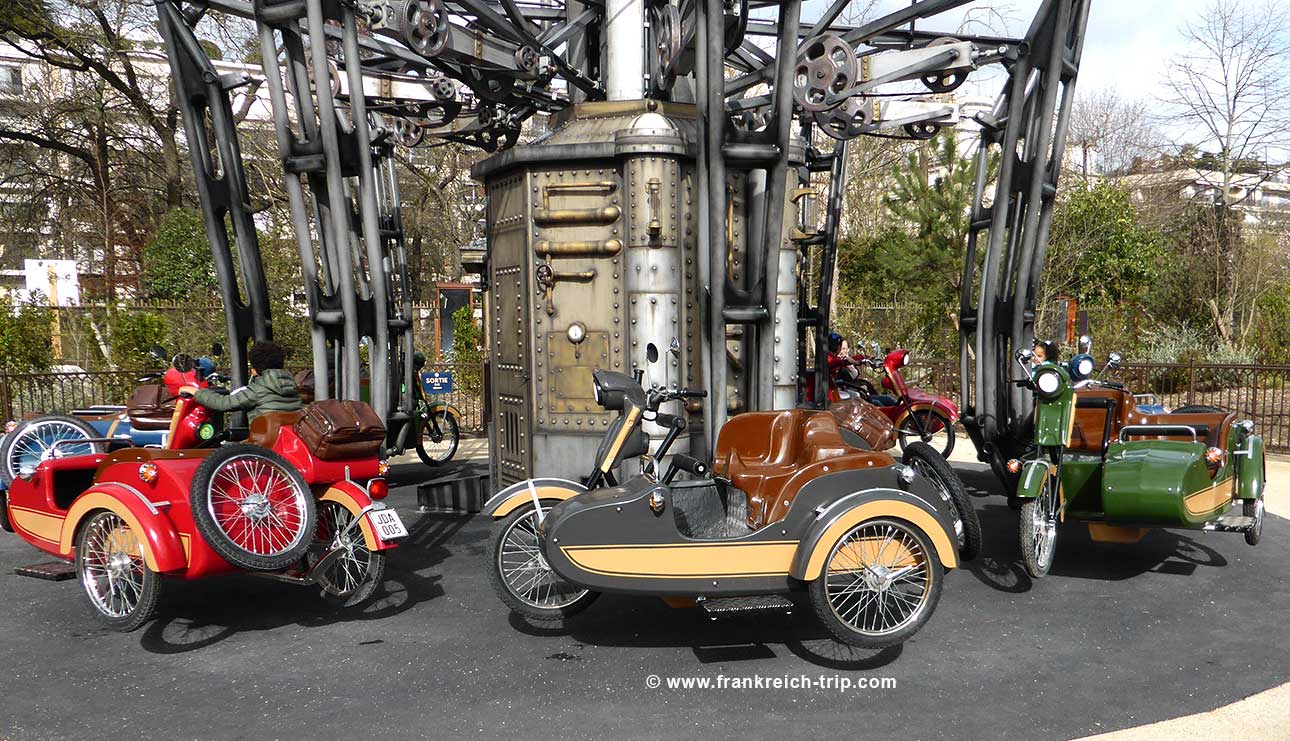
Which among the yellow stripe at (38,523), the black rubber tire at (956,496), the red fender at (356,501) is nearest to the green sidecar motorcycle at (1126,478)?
the black rubber tire at (956,496)

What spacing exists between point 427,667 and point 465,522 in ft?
13.6

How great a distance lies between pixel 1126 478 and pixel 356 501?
527 centimetres

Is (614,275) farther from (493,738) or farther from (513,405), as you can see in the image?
(493,738)

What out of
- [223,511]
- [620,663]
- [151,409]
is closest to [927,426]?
[620,663]

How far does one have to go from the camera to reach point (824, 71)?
9484 mm

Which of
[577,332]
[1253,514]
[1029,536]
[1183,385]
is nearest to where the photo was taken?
[1029,536]

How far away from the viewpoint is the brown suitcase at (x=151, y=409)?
31.2 feet

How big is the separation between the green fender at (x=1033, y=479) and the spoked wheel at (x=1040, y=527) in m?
0.09

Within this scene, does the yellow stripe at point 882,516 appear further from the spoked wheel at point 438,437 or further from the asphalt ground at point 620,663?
the spoked wheel at point 438,437

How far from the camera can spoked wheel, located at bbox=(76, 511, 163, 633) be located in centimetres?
566

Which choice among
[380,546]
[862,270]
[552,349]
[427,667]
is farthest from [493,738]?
[862,270]

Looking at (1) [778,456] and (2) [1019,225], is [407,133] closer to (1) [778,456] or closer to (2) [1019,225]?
(2) [1019,225]

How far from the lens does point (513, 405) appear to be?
9578mm

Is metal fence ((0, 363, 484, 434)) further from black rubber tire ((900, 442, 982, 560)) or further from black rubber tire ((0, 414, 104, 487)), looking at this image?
black rubber tire ((900, 442, 982, 560))
